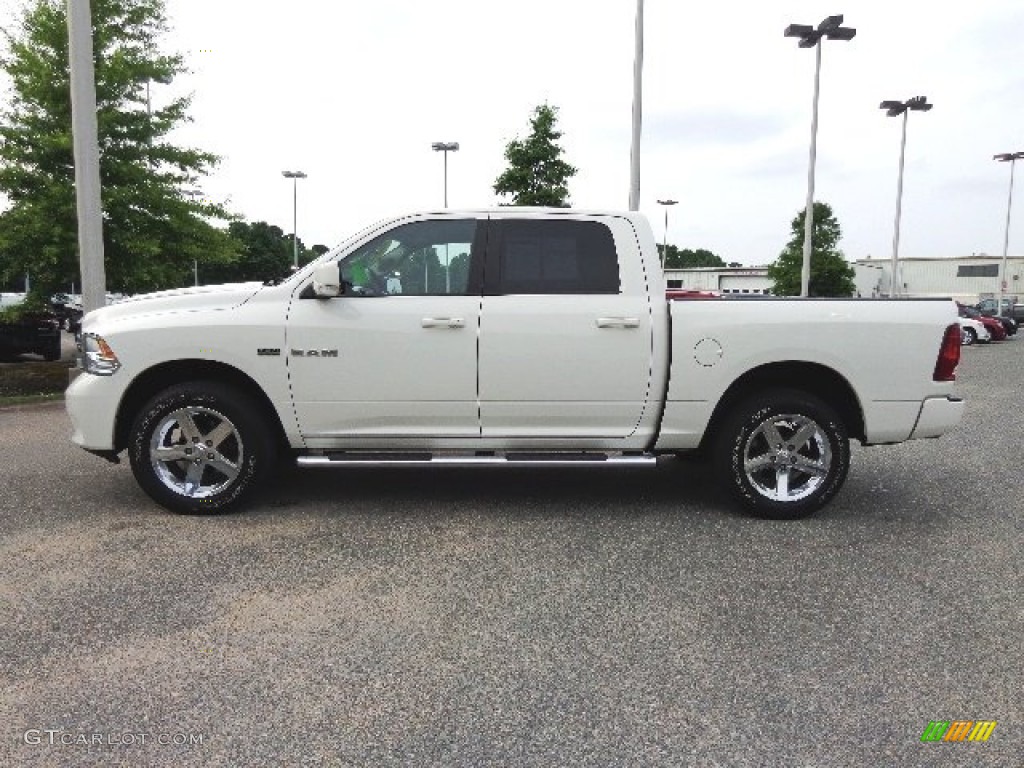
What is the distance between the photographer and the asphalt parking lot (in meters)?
2.69

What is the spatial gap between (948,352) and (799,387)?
92 cm

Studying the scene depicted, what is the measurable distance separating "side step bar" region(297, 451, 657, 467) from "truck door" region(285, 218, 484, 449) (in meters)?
0.13

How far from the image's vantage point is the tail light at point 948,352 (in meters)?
5.12

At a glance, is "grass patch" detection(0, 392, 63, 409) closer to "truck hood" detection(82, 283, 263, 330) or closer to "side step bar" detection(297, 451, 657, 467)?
"truck hood" detection(82, 283, 263, 330)

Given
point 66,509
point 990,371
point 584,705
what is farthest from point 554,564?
point 990,371

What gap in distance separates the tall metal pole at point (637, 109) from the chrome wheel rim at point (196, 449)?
12.0 metres

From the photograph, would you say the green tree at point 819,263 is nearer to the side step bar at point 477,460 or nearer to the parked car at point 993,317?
the parked car at point 993,317

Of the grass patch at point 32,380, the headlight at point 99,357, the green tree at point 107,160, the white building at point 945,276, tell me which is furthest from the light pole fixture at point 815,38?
the white building at point 945,276

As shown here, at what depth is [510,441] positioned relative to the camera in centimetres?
521

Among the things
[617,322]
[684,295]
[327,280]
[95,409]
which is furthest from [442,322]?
[95,409]

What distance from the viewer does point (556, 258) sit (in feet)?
17.2

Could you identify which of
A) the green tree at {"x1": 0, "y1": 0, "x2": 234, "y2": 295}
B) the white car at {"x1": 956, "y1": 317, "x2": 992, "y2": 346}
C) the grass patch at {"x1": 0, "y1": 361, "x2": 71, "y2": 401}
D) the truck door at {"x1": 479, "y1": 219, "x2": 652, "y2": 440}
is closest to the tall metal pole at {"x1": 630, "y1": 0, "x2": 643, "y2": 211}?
the green tree at {"x1": 0, "y1": 0, "x2": 234, "y2": 295}

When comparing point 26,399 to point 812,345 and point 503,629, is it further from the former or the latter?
point 812,345

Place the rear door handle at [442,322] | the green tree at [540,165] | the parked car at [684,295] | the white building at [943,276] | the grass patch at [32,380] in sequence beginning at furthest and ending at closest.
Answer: the white building at [943,276], the green tree at [540,165], the grass patch at [32,380], the parked car at [684,295], the rear door handle at [442,322]
